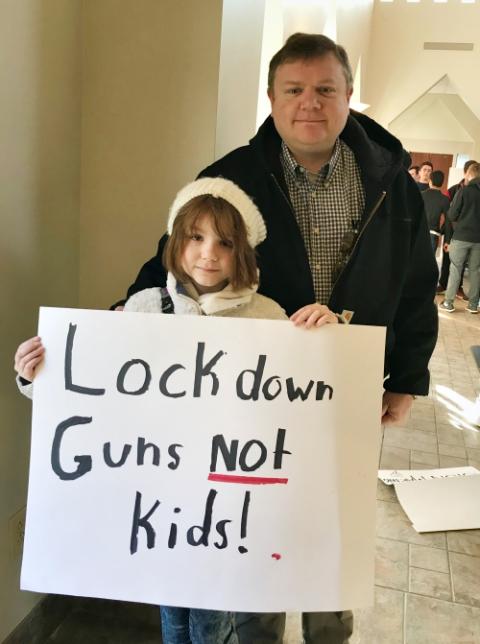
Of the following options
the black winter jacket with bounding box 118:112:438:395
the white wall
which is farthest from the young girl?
the white wall

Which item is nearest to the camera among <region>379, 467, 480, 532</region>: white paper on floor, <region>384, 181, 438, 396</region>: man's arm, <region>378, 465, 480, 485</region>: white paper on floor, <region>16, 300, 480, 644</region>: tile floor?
<region>384, 181, 438, 396</region>: man's arm

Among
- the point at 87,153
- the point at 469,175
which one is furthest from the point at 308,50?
the point at 469,175

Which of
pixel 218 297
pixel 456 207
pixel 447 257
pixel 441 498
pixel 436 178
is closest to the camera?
pixel 218 297

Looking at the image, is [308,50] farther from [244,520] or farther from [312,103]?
[244,520]

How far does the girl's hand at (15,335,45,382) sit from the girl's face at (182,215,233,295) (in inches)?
11.0

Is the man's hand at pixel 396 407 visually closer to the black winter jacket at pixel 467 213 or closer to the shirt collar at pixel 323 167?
the shirt collar at pixel 323 167

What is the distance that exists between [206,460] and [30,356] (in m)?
0.32

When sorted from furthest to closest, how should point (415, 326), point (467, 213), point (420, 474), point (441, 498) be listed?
1. point (467, 213)
2. point (420, 474)
3. point (441, 498)
4. point (415, 326)

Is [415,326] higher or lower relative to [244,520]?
higher

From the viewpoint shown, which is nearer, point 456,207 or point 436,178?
point 456,207

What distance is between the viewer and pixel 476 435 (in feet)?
9.26

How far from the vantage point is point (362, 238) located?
41.9 inches

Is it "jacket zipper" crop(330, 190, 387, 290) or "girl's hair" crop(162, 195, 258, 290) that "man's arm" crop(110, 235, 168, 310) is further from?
"jacket zipper" crop(330, 190, 387, 290)

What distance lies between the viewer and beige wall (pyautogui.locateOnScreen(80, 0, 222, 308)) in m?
1.20
